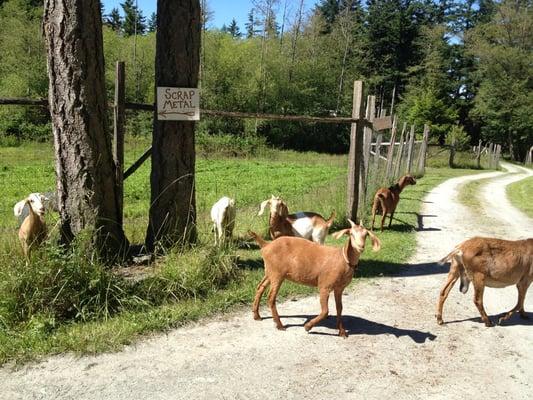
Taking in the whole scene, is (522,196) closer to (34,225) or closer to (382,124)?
(382,124)

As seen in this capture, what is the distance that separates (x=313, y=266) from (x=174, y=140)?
2913mm

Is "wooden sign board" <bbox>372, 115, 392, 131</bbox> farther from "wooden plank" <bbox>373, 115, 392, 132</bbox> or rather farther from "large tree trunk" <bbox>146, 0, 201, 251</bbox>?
"large tree trunk" <bbox>146, 0, 201, 251</bbox>

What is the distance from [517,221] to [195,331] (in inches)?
408

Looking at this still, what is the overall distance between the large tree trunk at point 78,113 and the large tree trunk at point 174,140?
0.81 metres

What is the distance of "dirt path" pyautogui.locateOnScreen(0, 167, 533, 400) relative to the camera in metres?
3.96

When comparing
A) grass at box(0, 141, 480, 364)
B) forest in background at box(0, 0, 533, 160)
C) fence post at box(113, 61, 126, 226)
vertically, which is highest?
Result: forest in background at box(0, 0, 533, 160)

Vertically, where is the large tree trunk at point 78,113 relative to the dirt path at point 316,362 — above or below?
above

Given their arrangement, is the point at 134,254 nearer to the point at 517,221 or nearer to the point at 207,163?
the point at 517,221

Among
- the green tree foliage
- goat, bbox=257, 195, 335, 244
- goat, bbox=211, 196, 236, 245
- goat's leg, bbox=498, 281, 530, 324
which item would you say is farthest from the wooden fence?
the green tree foliage

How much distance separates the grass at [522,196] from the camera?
15.0m

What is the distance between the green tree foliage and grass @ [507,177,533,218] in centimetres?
3209

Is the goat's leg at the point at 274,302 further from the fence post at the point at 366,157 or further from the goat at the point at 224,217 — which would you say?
the fence post at the point at 366,157

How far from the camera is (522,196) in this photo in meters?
18.2

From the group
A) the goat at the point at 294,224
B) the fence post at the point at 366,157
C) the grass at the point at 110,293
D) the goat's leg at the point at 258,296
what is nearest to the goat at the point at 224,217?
the grass at the point at 110,293
